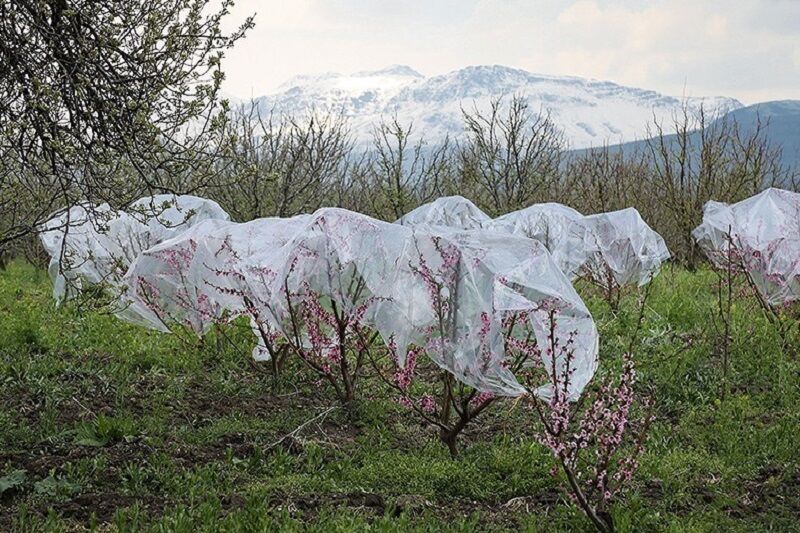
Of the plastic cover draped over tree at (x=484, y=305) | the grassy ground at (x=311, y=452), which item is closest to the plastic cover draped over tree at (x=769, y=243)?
the grassy ground at (x=311, y=452)

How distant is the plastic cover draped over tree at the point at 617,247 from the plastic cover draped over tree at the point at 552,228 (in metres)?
0.13

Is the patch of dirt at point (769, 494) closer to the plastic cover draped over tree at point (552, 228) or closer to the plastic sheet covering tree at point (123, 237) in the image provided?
the plastic cover draped over tree at point (552, 228)

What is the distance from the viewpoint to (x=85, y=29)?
4.62 meters

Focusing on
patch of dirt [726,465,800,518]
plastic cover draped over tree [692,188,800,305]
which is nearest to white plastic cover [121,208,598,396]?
patch of dirt [726,465,800,518]

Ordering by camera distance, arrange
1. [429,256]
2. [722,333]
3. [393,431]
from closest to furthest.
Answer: [429,256], [393,431], [722,333]

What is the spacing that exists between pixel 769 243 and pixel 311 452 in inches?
237

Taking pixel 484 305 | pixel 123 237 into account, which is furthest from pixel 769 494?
pixel 123 237

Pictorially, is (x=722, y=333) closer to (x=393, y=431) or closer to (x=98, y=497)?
(x=393, y=431)

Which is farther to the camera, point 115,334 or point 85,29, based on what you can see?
point 115,334

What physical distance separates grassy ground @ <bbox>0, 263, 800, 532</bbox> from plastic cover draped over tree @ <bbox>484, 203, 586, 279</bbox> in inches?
102

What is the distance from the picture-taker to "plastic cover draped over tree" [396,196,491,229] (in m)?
11.4

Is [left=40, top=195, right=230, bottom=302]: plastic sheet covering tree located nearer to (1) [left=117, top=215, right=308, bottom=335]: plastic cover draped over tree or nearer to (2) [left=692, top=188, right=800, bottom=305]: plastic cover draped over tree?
(1) [left=117, top=215, right=308, bottom=335]: plastic cover draped over tree

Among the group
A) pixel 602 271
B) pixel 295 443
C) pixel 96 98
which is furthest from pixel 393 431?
pixel 602 271

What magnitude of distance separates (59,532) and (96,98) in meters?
2.40
